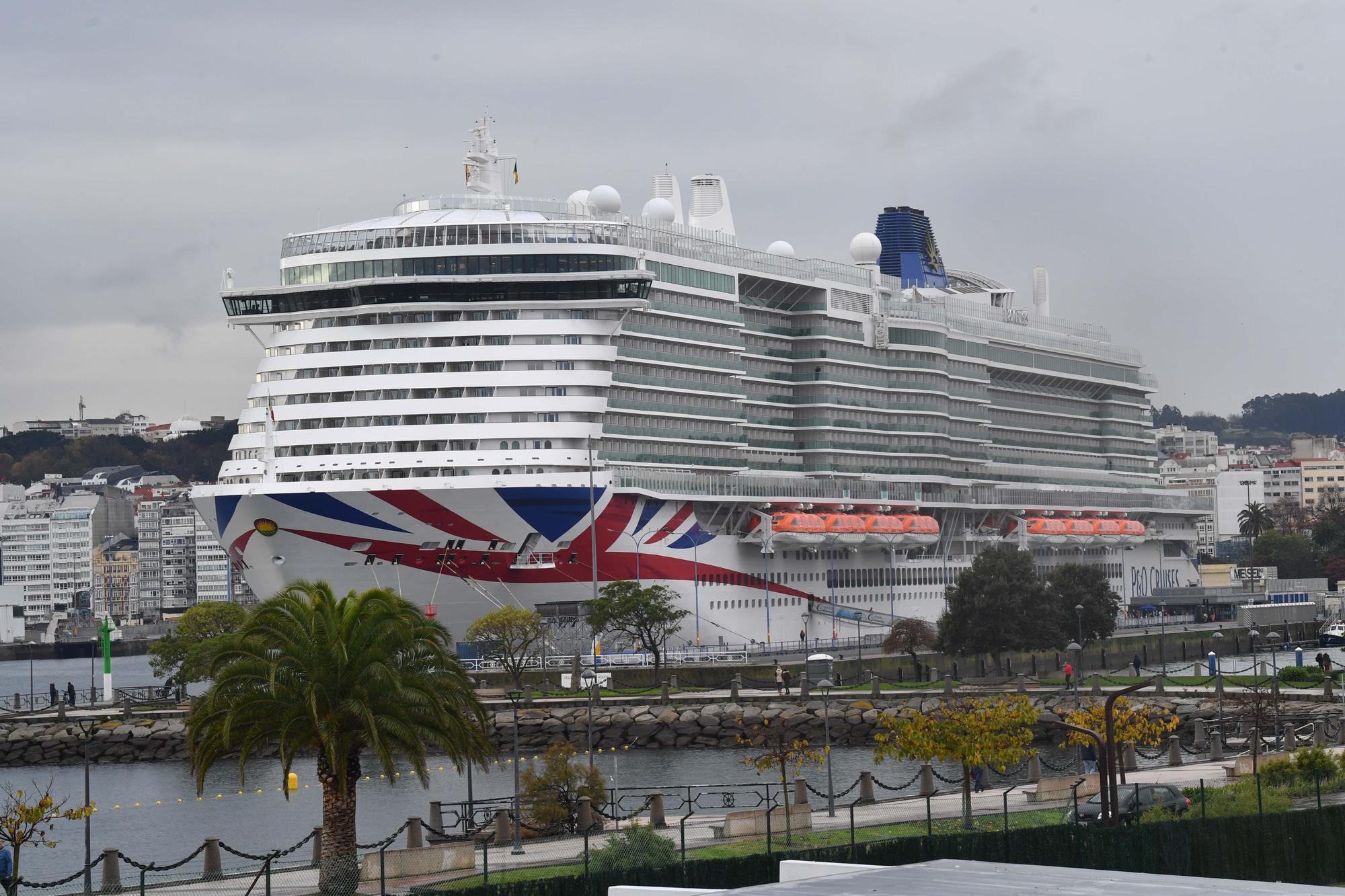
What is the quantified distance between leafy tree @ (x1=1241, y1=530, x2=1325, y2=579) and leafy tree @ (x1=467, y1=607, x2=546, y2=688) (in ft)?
418

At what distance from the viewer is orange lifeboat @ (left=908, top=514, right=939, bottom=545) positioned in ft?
320

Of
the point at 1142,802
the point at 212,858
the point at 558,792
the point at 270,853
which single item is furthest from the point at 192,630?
the point at 1142,802

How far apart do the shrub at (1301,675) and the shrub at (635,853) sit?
43.8 m

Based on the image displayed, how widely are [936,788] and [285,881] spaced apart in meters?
19.5

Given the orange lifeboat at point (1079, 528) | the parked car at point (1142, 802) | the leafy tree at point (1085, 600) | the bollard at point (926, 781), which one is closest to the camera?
the parked car at point (1142, 802)

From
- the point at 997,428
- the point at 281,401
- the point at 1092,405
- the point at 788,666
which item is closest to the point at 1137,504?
the point at 1092,405

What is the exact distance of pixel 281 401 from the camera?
245ft

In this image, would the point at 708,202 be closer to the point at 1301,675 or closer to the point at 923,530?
the point at 923,530

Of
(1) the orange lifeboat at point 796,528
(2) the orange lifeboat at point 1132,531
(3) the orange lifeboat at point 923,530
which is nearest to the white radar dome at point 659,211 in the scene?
(1) the orange lifeboat at point 796,528

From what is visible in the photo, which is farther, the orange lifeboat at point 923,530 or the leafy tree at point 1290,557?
the leafy tree at point 1290,557

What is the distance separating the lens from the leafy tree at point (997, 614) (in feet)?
261

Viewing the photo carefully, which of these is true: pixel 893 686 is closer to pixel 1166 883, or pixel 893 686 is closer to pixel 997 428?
pixel 997 428

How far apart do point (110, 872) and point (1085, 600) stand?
6069 centimetres

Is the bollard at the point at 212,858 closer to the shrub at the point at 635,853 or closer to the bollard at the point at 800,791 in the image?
A: the shrub at the point at 635,853
